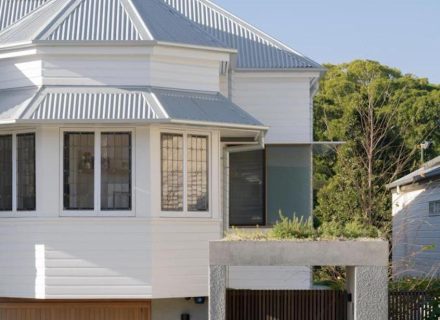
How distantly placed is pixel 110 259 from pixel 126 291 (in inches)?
24.1

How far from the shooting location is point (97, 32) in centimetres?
1905

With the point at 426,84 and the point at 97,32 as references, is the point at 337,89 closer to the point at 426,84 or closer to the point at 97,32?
the point at 426,84

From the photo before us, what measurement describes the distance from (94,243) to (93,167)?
130 centimetres

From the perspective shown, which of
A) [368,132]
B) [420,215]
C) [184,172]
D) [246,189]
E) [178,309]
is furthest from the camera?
[420,215]

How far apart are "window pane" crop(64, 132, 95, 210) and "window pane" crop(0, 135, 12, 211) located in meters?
1.14

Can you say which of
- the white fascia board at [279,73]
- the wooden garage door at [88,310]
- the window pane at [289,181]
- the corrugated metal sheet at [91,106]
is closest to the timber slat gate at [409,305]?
the window pane at [289,181]

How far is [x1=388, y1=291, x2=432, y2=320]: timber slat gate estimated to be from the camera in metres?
18.4

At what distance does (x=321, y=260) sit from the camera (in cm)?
1708

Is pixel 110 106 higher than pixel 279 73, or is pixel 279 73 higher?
pixel 279 73

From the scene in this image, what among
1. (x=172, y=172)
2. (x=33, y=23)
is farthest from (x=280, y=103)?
(x=33, y=23)

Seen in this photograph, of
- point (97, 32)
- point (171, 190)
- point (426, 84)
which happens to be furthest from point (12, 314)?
point (426, 84)

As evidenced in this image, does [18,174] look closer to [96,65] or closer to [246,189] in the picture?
[96,65]

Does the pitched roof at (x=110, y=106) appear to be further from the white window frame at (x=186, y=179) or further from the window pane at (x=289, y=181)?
the window pane at (x=289, y=181)

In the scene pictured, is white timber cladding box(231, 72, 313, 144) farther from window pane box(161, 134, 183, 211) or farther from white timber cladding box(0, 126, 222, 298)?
white timber cladding box(0, 126, 222, 298)
